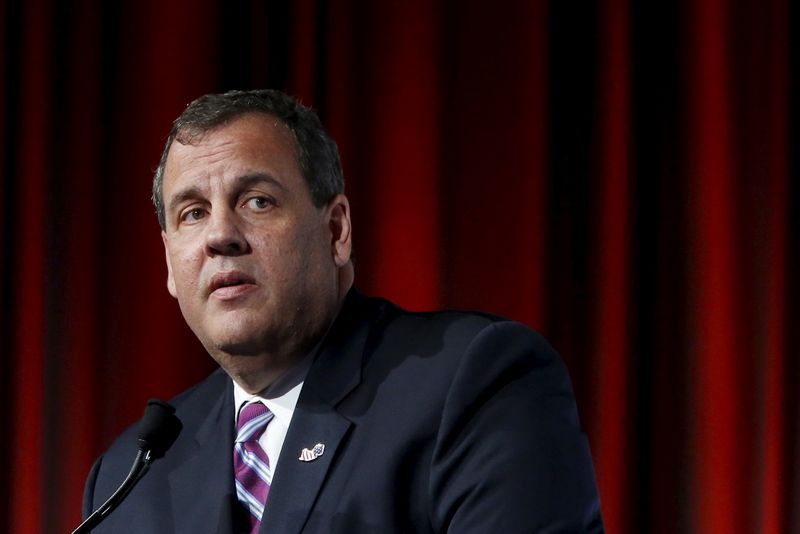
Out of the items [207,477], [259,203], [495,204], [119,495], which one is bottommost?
[207,477]

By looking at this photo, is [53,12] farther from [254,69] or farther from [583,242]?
[583,242]

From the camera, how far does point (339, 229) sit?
1826 mm

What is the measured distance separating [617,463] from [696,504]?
0.20 m

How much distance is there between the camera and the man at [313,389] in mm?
1466

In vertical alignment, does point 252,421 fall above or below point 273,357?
below

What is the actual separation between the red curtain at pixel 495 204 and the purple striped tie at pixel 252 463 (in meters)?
0.82

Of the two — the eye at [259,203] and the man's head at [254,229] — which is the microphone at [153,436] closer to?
the man's head at [254,229]

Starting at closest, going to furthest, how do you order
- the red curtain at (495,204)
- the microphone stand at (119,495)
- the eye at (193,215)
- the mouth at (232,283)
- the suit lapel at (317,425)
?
the microphone stand at (119,495) < the suit lapel at (317,425) < the mouth at (232,283) < the eye at (193,215) < the red curtain at (495,204)

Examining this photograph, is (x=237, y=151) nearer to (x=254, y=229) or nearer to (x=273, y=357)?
(x=254, y=229)

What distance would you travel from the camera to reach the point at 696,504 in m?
2.39

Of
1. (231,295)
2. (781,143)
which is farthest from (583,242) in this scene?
(231,295)

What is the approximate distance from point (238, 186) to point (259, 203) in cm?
4

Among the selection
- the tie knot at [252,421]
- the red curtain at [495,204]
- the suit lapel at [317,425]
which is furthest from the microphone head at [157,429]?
the red curtain at [495,204]

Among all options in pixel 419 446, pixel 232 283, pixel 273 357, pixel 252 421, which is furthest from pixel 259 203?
pixel 419 446
